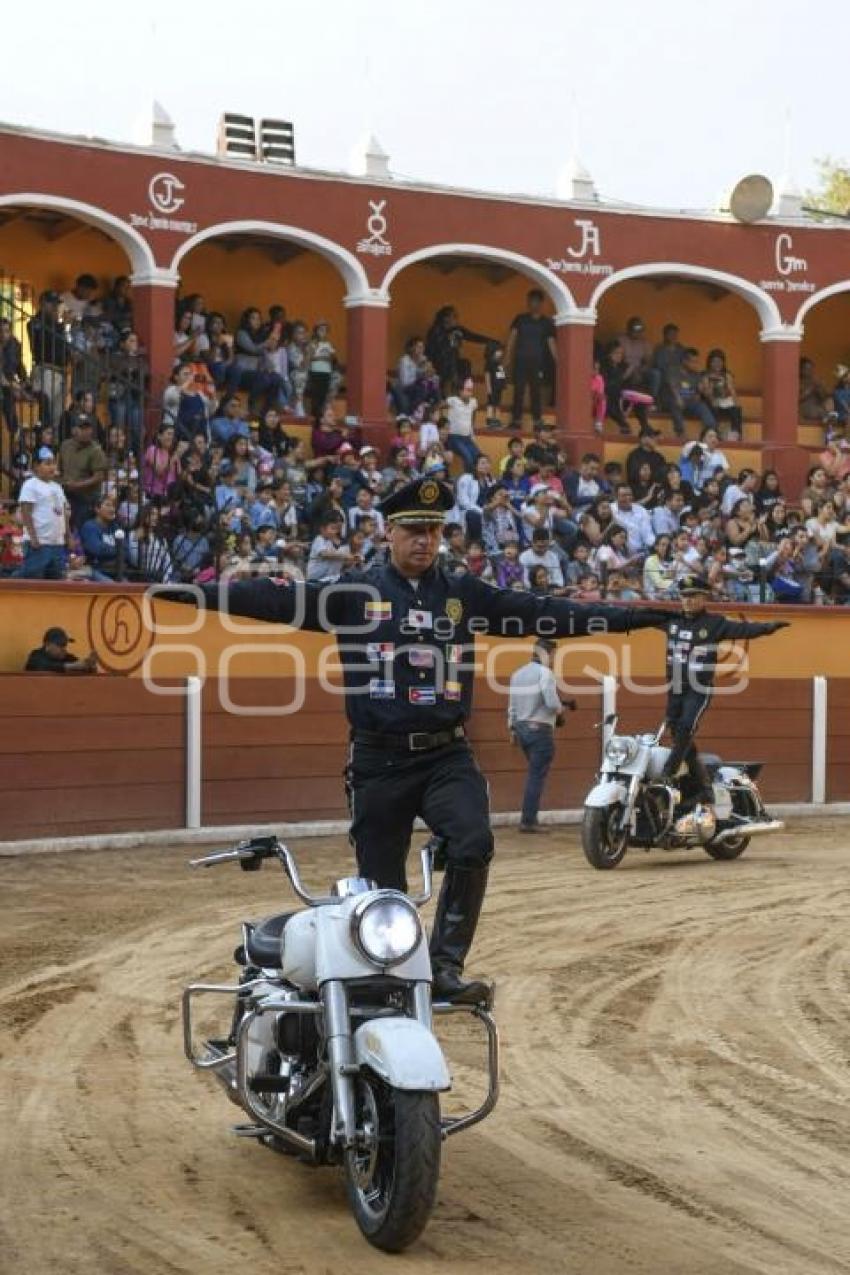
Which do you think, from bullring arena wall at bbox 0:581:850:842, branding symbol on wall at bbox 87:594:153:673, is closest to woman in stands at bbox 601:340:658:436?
bullring arena wall at bbox 0:581:850:842

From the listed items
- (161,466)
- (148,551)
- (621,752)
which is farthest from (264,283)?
(621,752)

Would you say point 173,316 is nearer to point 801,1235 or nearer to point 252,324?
point 252,324

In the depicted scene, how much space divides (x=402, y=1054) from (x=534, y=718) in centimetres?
1197

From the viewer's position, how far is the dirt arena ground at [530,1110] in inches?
203

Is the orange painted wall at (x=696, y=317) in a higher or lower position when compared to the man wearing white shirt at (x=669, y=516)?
higher

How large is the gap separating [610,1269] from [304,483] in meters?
15.8

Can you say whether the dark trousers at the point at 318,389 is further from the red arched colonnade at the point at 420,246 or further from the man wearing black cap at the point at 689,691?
the man wearing black cap at the point at 689,691

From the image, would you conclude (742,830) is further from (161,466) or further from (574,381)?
(574,381)

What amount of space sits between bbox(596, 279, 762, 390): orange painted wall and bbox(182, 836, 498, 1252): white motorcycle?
23529 mm

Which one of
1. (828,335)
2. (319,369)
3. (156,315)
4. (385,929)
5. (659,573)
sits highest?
(828,335)

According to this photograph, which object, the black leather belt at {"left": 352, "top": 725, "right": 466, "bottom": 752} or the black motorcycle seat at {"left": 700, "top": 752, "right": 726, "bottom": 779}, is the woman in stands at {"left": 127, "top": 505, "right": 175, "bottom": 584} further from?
the black leather belt at {"left": 352, "top": 725, "right": 466, "bottom": 752}

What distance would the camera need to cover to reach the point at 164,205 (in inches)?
891

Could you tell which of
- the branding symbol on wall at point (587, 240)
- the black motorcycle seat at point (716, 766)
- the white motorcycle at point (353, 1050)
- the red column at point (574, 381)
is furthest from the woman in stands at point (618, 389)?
the white motorcycle at point (353, 1050)

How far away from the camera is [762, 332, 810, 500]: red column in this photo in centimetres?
2645
